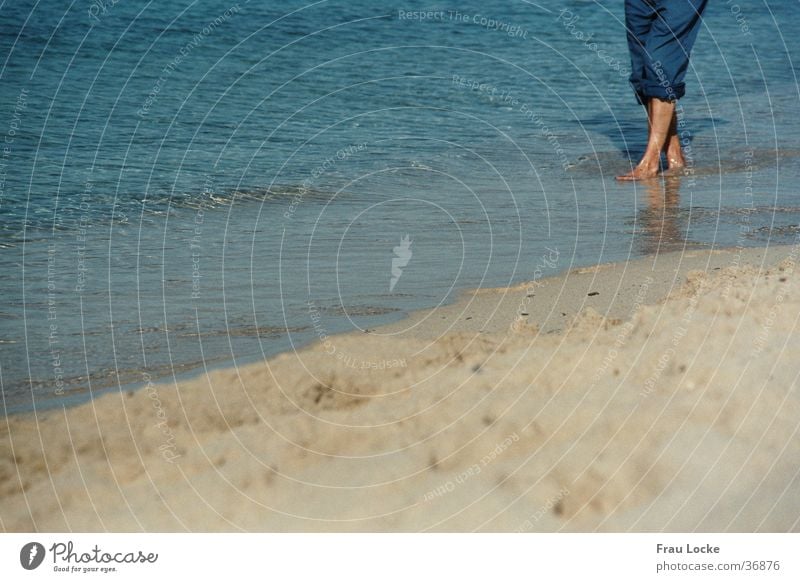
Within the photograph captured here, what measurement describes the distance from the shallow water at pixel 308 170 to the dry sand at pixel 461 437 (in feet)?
1.52

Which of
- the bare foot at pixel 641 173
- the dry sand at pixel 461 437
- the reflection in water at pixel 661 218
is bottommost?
the bare foot at pixel 641 173

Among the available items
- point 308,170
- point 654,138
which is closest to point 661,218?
point 654,138

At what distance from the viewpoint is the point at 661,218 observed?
6.54 meters

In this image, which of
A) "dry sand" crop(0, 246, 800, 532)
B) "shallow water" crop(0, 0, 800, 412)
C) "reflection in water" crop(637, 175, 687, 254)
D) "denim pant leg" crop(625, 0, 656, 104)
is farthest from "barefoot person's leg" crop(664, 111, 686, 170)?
"dry sand" crop(0, 246, 800, 532)

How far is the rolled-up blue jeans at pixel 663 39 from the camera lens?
733 cm

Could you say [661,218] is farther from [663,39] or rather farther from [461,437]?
[461,437]

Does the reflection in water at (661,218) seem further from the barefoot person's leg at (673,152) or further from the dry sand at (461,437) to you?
the dry sand at (461,437)

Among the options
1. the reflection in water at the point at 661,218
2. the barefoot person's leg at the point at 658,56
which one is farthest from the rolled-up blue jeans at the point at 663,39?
→ the reflection in water at the point at 661,218

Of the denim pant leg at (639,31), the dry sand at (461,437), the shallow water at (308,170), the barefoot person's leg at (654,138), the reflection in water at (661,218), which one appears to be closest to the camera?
the dry sand at (461,437)

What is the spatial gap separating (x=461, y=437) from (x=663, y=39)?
189 inches

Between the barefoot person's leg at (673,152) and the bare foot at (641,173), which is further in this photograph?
the barefoot person's leg at (673,152)

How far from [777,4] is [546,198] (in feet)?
42.5

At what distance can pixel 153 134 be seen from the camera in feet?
27.9
